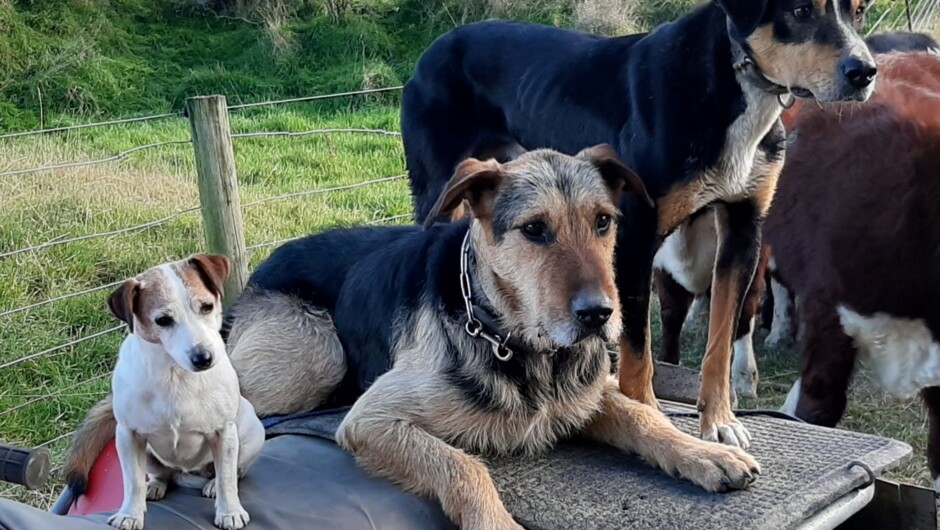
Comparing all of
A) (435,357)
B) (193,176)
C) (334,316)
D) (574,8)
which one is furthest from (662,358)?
(574,8)

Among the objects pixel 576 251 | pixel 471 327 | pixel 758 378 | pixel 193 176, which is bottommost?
pixel 758 378

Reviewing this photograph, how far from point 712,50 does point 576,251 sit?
1.01 m

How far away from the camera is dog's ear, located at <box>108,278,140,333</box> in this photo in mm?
2457

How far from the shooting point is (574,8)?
12844 millimetres

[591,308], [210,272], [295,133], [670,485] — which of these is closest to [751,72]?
[591,308]

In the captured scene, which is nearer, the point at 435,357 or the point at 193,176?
the point at 435,357

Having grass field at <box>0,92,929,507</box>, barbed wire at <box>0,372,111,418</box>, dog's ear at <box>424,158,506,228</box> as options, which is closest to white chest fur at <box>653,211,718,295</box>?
grass field at <box>0,92,929,507</box>

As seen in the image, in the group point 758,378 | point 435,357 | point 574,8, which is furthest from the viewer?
point 574,8

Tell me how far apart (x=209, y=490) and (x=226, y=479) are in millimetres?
188

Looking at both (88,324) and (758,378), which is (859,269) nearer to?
(758,378)

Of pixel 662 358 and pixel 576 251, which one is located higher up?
pixel 576 251

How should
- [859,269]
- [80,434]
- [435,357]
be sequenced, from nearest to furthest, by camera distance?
[80,434], [435,357], [859,269]

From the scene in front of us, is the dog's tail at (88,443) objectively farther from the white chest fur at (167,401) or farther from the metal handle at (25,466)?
the metal handle at (25,466)

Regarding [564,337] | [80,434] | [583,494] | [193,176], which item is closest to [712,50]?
[564,337]
